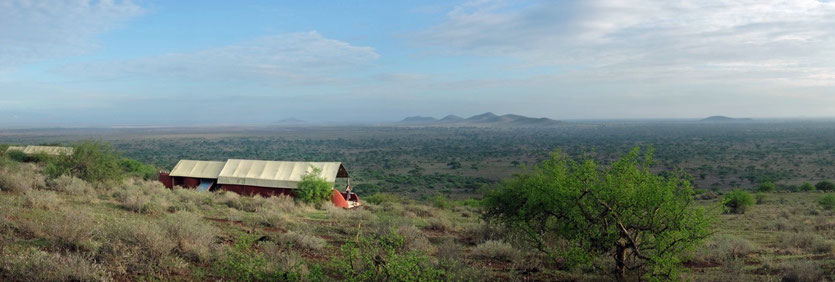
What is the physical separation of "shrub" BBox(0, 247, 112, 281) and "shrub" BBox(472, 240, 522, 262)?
7.51m

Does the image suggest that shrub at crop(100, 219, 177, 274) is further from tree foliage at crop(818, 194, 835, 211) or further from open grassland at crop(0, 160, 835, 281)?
tree foliage at crop(818, 194, 835, 211)

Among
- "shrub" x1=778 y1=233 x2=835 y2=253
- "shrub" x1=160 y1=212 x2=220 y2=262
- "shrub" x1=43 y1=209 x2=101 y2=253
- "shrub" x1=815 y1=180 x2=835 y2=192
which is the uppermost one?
"shrub" x1=43 y1=209 x2=101 y2=253

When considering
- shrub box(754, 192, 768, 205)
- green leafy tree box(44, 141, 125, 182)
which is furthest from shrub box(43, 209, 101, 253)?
shrub box(754, 192, 768, 205)

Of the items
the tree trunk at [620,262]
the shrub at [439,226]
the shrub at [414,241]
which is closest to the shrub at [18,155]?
the shrub at [439,226]

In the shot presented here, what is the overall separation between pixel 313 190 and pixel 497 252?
44.9ft

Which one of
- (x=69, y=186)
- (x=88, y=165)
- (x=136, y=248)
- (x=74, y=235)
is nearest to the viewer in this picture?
(x=136, y=248)

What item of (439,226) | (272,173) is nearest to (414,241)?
(439,226)

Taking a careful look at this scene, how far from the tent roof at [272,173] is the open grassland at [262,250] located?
8.23m

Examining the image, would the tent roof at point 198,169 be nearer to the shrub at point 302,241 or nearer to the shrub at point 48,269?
the shrub at point 302,241

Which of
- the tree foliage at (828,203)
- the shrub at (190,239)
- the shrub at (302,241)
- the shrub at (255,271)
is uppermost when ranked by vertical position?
the shrub at (190,239)

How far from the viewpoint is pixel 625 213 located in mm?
8000

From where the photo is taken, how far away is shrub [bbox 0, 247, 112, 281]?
623 cm

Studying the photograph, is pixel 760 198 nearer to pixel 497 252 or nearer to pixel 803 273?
pixel 803 273

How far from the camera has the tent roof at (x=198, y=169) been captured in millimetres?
25609
